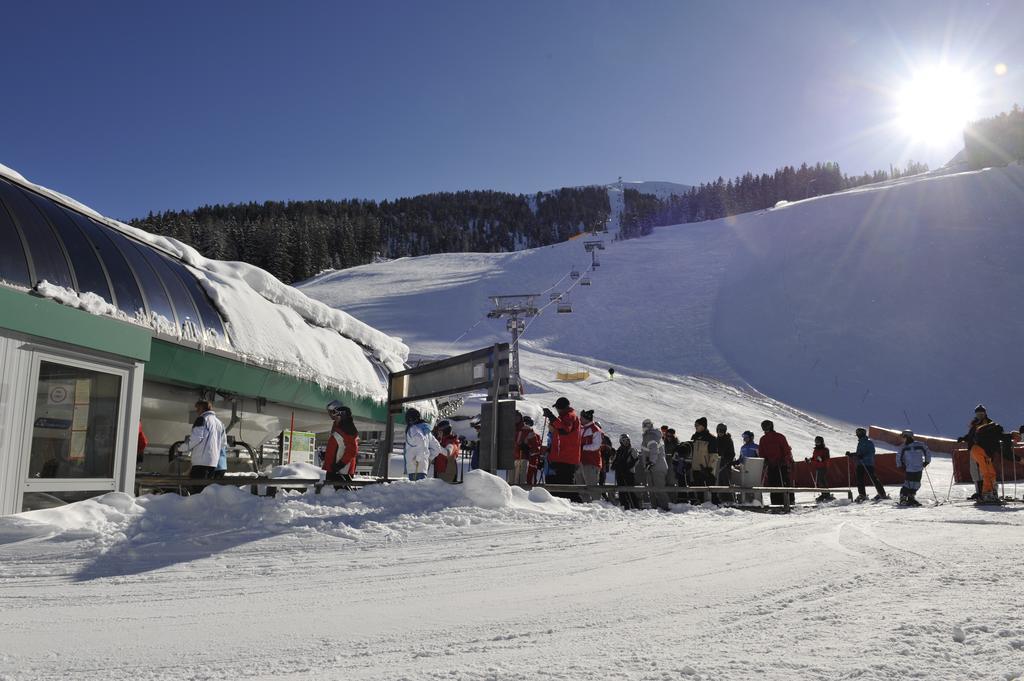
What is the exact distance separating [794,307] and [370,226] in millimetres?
65413

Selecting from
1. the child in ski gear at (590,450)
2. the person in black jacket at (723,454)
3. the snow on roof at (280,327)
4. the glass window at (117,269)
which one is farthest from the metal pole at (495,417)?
the snow on roof at (280,327)

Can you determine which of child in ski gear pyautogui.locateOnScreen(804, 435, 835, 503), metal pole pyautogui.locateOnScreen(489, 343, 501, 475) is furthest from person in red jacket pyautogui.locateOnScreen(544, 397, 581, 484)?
child in ski gear pyautogui.locateOnScreen(804, 435, 835, 503)

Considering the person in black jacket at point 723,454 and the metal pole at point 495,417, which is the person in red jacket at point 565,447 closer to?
the metal pole at point 495,417

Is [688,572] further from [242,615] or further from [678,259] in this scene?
[678,259]

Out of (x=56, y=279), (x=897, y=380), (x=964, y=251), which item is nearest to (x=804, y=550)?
(x=56, y=279)

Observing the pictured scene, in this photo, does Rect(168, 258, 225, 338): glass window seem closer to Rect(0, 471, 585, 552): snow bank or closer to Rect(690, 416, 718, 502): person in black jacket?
Rect(0, 471, 585, 552): snow bank

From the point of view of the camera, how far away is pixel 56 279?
8.06 m

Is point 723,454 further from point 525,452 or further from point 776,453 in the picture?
point 525,452

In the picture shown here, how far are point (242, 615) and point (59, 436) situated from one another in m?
4.73

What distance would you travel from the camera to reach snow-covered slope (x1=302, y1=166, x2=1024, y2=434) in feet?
115

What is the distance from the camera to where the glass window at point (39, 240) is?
7953 millimetres

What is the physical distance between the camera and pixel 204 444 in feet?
27.2

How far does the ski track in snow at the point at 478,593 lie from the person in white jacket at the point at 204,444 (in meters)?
1.83

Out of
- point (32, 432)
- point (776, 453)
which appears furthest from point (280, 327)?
point (776, 453)
